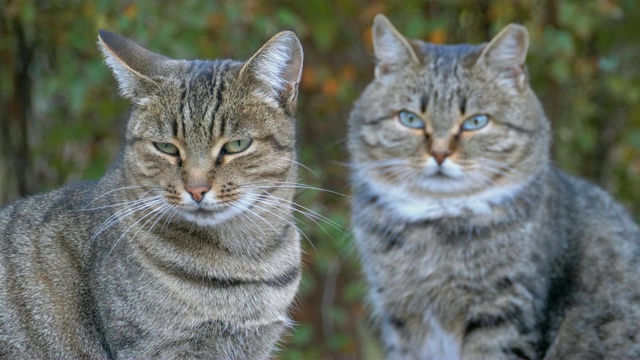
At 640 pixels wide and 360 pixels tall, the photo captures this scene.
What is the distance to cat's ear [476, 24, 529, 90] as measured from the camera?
13.0 feet

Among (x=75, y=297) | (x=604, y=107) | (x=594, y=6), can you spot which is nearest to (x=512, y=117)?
(x=594, y=6)

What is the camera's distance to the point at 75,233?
3109mm

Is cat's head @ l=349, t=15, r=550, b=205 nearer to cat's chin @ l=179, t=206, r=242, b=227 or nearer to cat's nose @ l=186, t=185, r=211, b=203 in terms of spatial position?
cat's chin @ l=179, t=206, r=242, b=227

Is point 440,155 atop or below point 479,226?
atop

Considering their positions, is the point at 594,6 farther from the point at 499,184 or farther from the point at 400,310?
the point at 400,310

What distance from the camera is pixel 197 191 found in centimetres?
288

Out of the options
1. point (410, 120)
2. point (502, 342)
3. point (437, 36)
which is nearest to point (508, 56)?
point (410, 120)

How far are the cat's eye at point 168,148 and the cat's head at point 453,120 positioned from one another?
4.30 feet

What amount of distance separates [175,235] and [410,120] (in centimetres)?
144

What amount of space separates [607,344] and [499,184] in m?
0.85

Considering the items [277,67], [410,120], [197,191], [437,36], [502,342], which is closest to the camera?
[197,191]

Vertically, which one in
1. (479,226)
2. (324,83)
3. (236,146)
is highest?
(236,146)

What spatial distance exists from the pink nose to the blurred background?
1852mm

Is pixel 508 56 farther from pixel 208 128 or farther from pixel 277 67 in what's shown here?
pixel 208 128
